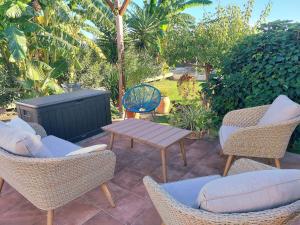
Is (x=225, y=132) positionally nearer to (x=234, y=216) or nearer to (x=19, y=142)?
(x=234, y=216)

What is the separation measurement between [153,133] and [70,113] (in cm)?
171

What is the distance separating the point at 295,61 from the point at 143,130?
7.84 ft

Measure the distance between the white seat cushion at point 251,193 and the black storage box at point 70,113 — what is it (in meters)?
3.17

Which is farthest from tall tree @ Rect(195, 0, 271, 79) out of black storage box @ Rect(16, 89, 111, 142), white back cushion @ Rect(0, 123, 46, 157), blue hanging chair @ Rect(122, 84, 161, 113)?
white back cushion @ Rect(0, 123, 46, 157)

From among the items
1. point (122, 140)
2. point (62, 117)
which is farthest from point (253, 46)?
point (62, 117)

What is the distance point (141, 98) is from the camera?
5.29 meters

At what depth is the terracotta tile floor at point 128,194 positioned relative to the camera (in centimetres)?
234

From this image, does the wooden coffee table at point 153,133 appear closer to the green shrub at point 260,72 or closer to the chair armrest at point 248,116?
the chair armrest at point 248,116

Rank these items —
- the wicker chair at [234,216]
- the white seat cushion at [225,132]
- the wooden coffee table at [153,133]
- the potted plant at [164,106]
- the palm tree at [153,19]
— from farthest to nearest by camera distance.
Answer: the palm tree at [153,19] < the potted plant at [164,106] < the white seat cushion at [225,132] < the wooden coffee table at [153,133] < the wicker chair at [234,216]

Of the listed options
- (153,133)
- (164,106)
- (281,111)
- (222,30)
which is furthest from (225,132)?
(164,106)

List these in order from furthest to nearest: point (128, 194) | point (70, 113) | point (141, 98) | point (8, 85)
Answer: point (8, 85) → point (141, 98) → point (70, 113) → point (128, 194)

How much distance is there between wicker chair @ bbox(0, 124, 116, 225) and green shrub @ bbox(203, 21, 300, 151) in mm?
2546

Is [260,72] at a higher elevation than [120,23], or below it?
below

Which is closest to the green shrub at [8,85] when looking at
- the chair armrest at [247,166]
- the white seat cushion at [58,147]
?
the white seat cushion at [58,147]
